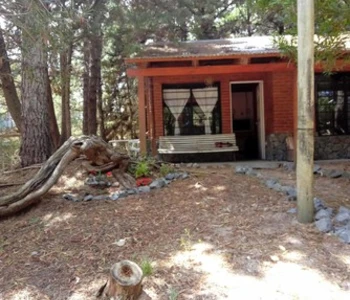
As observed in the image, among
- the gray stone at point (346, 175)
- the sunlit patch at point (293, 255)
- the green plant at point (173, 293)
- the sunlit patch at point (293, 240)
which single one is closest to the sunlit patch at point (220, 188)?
the sunlit patch at point (293, 240)

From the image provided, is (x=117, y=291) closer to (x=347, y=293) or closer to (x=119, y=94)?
(x=347, y=293)

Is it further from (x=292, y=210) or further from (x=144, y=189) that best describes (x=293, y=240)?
(x=144, y=189)

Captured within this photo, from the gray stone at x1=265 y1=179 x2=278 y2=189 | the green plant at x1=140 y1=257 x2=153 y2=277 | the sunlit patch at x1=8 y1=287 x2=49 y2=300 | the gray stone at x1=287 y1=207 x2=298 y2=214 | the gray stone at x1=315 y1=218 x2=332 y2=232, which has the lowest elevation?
the sunlit patch at x1=8 y1=287 x2=49 y2=300

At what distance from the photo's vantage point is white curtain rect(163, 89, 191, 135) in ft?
32.9

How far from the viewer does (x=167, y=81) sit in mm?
10008

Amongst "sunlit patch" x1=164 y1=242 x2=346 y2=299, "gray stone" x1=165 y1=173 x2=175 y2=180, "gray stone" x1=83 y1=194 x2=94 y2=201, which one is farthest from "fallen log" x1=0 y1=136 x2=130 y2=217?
"sunlit patch" x1=164 y1=242 x2=346 y2=299

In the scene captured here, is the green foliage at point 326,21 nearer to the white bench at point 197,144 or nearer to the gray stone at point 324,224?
the gray stone at point 324,224

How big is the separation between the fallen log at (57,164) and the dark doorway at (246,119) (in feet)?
17.1

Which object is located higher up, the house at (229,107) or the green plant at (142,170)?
the house at (229,107)

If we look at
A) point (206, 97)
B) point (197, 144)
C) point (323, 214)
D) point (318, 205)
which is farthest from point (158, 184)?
point (206, 97)

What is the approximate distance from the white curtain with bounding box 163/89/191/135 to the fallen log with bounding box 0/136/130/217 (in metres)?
3.70

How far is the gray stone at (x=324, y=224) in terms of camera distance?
13.0 ft

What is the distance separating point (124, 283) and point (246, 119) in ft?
30.4

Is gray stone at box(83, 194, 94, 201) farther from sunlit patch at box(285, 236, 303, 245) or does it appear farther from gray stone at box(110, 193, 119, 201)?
sunlit patch at box(285, 236, 303, 245)
